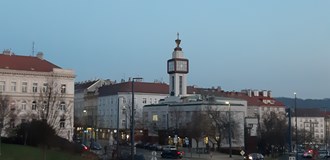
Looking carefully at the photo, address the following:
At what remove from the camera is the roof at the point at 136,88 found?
424ft

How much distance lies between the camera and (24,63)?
86.9m

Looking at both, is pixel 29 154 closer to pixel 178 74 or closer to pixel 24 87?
pixel 24 87

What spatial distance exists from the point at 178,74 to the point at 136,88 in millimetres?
16567

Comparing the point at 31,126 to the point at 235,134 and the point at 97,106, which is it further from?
the point at 97,106

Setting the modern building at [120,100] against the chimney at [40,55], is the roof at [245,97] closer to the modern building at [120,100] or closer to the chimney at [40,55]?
the modern building at [120,100]

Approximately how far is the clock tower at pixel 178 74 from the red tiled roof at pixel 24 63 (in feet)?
117

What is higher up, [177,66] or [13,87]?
[177,66]

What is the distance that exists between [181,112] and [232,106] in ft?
31.6

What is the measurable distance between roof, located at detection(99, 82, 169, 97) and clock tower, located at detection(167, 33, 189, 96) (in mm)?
13143

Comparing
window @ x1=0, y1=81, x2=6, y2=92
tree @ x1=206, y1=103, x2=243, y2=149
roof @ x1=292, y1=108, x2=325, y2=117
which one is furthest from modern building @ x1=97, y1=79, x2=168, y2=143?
roof @ x1=292, y1=108, x2=325, y2=117

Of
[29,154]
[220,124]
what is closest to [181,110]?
[220,124]

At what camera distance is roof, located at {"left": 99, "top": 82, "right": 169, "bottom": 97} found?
12920 cm

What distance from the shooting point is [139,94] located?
131 m

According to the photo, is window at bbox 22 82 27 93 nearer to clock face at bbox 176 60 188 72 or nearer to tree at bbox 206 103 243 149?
tree at bbox 206 103 243 149
